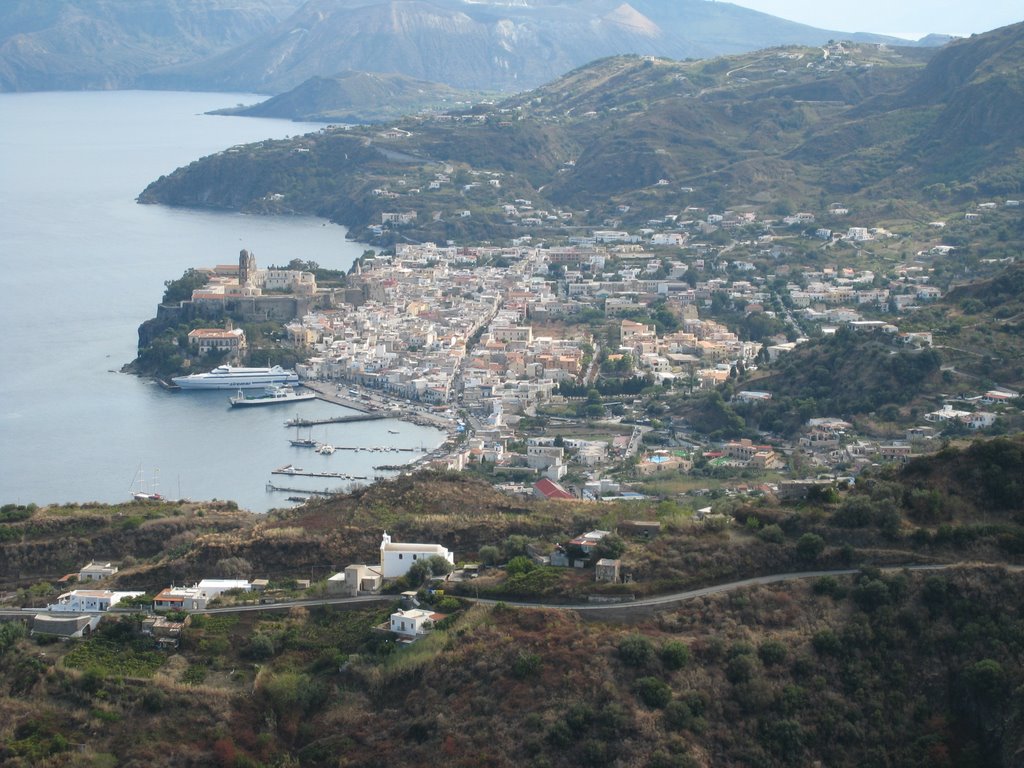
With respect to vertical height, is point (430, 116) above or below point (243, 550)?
above

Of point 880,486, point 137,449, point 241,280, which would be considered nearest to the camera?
point 880,486

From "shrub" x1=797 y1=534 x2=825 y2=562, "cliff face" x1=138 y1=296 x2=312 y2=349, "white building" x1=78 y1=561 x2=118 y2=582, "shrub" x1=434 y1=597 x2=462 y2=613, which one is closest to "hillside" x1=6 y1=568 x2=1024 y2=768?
"shrub" x1=434 y1=597 x2=462 y2=613

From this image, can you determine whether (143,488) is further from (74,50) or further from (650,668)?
(74,50)

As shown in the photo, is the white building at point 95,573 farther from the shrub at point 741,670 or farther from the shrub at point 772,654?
the shrub at point 772,654

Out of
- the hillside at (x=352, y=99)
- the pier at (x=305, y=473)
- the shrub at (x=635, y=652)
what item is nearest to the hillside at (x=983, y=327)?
the pier at (x=305, y=473)

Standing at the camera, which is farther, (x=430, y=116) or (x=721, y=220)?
(x=430, y=116)

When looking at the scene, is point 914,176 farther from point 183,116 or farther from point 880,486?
point 183,116

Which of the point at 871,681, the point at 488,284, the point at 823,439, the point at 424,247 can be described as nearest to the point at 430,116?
the point at 424,247

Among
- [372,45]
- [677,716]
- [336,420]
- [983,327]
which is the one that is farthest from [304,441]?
[372,45]
